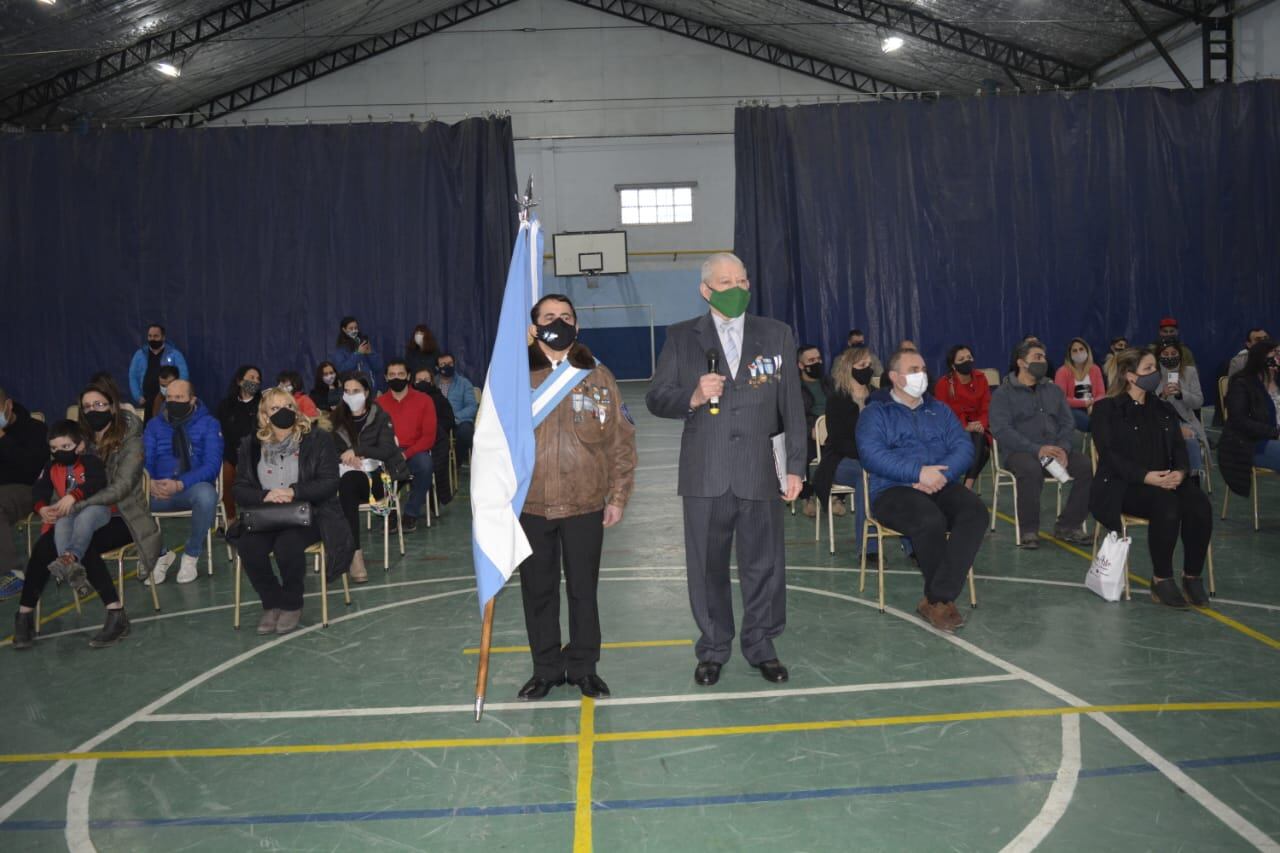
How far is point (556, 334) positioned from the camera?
14.0 feet

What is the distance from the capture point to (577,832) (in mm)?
3271

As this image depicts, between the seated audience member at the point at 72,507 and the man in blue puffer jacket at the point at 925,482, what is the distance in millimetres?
4383

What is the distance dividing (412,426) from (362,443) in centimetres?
107

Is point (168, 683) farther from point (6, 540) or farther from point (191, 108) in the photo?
point (191, 108)

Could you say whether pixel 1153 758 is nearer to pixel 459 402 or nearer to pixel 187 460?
pixel 187 460

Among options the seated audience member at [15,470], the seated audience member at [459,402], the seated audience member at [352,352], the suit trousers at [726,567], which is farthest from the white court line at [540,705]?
the seated audience member at [352,352]

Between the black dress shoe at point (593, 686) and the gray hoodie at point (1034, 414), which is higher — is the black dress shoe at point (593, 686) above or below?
below

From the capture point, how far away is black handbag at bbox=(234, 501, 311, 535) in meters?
5.62

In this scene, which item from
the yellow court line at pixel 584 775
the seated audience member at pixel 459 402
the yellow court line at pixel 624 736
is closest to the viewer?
the yellow court line at pixel 584 775

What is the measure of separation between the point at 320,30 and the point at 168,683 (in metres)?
18.5

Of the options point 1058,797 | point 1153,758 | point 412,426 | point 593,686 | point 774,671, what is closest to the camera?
point 1058,797

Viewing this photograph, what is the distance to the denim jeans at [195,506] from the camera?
702cm

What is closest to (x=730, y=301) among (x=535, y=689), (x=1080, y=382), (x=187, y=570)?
(x=535, y=689)

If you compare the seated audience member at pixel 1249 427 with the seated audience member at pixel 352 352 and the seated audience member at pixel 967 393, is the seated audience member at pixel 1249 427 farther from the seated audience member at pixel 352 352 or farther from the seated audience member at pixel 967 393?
the seated audience member at pixel 352 352
